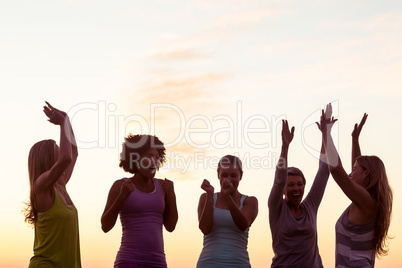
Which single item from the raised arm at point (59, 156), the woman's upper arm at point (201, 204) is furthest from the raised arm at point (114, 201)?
the woman's upper arm at point (201, 204)

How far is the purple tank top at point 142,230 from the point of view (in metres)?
8.81

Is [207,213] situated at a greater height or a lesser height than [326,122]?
lesser

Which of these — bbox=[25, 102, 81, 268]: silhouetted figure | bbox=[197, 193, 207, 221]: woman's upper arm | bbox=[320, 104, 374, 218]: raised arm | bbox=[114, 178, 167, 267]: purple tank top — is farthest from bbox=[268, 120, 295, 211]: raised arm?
bbox=[25, 102, 81, 268]: silhouetted figure

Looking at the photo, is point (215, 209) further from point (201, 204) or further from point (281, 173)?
point (281, 173)

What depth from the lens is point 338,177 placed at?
864cm

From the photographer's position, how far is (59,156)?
8133 millimetres

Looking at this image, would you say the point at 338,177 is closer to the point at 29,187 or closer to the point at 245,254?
the point at 245,254

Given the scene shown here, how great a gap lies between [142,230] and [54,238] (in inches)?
49.2

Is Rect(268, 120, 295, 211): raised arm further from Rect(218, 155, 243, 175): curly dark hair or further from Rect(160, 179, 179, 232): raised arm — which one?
Rect(160, 179, 179, 232): raised arm

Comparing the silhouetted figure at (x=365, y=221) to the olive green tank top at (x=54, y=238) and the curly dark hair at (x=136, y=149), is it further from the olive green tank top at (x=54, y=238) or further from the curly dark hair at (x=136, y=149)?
the olive green tank top at (x=54, y=238)

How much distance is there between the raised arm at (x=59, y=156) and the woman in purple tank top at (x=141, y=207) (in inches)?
39.3

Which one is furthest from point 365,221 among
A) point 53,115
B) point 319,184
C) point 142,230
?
point 53,115

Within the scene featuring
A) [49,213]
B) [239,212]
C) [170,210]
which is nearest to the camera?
[49,213]

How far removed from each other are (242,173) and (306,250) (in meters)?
1.55
